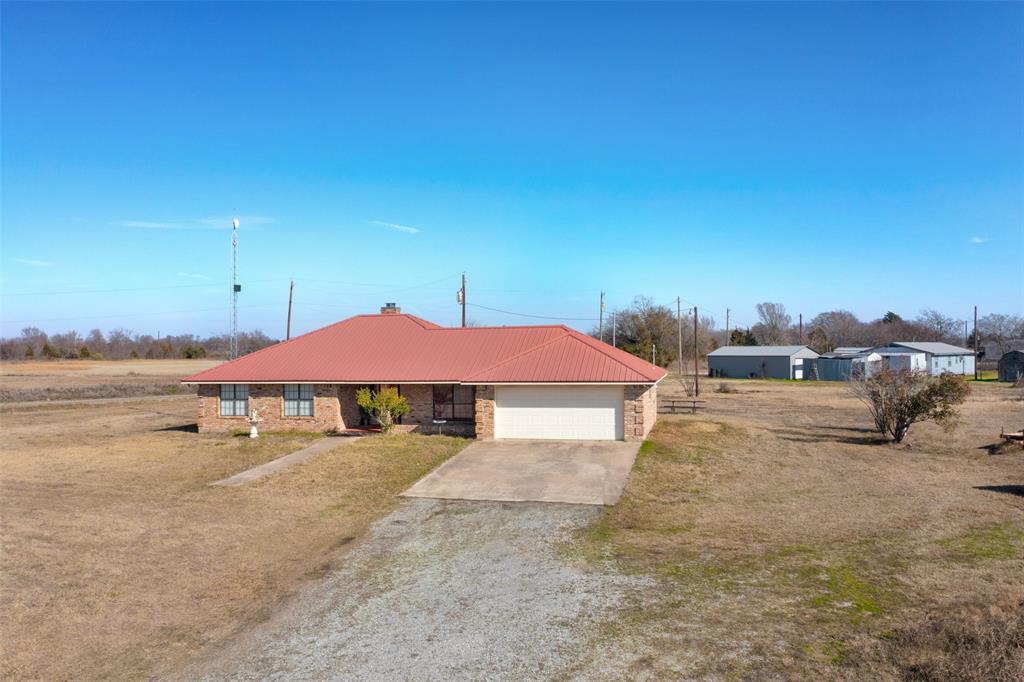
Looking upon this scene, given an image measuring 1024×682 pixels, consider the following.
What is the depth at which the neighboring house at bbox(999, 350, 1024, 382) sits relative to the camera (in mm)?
56531

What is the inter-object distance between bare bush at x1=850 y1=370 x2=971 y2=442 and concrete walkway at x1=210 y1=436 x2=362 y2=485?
19.8m

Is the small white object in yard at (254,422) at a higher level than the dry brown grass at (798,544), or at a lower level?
higher

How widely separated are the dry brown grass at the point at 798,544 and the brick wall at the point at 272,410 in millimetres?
12279

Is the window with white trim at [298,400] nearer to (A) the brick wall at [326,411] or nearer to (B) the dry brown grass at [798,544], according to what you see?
(A) the brick wall at [326,411]

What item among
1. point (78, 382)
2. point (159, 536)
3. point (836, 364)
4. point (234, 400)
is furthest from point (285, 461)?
point (836, 364)

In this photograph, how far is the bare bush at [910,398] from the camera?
76.7ft

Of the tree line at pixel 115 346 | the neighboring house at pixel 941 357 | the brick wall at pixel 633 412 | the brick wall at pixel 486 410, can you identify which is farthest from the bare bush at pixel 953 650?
the tree line at pixel 115 346

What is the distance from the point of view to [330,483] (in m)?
17.5

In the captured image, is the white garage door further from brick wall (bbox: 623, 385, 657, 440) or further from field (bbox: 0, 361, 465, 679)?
field (bbox: 0, 361, 465, 679)

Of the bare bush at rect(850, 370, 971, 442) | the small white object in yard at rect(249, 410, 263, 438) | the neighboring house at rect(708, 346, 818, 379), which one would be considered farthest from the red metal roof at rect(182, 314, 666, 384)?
the neighboring house at rect(708, 346, 818, 379)

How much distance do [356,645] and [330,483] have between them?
9.81 metres

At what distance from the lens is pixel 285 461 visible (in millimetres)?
19984

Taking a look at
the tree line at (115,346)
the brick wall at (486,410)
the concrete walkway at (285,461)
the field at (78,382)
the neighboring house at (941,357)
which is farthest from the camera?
the tree line at (115,346)

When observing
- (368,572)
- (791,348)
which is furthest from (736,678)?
(791,348)
